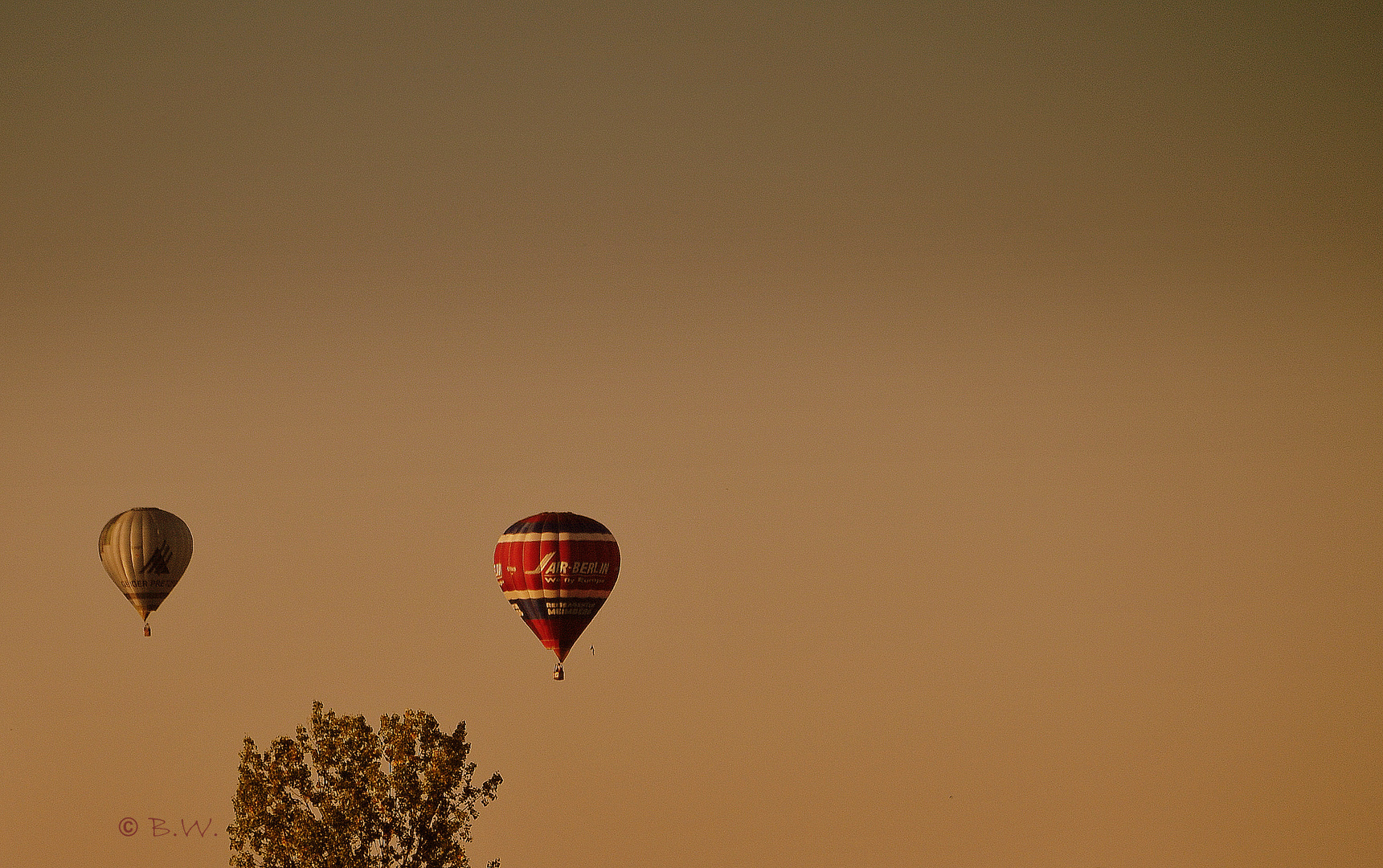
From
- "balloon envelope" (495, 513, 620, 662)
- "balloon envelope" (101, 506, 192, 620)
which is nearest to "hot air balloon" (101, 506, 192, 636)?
"balloon envelope" (101, 506, 192, 620)

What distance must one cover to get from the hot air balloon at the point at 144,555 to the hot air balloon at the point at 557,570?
13450 mm

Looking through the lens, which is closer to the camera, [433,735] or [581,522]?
[433,735]

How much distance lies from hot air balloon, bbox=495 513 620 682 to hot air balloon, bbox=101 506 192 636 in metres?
13.5

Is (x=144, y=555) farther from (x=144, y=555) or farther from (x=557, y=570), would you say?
(x=557, y=570)

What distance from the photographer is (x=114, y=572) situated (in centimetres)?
5809

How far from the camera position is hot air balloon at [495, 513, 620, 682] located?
1983 inches

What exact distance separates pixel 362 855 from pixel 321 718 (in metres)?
3.32

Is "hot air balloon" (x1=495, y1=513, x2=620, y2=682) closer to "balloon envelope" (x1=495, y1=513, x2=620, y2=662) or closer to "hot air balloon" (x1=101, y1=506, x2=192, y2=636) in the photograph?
"balloon envelope" (x1=495, y1=513, x2=620, y2=662)

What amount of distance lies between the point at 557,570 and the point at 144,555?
16.2 meters

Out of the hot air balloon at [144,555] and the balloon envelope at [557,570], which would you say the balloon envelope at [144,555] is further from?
the balloon envelope at [557,570]

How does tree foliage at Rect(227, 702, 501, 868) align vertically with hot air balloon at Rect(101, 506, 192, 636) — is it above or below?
below

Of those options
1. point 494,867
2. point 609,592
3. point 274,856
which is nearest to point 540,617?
A: point 609,592

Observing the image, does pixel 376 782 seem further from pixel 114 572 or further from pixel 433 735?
pixel 114 572

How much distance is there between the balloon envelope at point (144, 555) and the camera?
2275 inches
